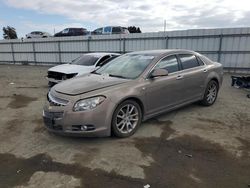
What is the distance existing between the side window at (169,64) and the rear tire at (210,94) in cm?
139

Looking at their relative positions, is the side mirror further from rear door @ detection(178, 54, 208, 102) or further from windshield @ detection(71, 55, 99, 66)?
windshield @ detection(71, 55, 99, 66)

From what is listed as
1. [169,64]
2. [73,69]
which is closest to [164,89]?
[169,64]

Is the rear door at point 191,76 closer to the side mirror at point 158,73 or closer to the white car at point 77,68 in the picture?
the side mirror at point 158,73

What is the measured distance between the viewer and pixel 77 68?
9.04 metres

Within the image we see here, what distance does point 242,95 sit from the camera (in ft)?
25.6

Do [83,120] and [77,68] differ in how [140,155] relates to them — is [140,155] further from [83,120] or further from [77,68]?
[77,68]

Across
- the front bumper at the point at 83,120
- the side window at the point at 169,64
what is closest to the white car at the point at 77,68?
the side window at the point at 169,64

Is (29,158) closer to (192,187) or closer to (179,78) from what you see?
(192,187)

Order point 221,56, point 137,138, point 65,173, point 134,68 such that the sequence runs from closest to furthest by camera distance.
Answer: point 65,173 → point 137,138 → point 134,68 → point 221,56

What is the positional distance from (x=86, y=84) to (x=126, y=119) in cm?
97

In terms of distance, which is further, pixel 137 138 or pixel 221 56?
pixel 221 56

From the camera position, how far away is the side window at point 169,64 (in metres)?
4.97

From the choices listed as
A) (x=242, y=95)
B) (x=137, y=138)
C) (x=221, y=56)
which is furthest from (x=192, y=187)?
(x=221, y=56)

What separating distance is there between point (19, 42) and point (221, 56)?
1928cm
